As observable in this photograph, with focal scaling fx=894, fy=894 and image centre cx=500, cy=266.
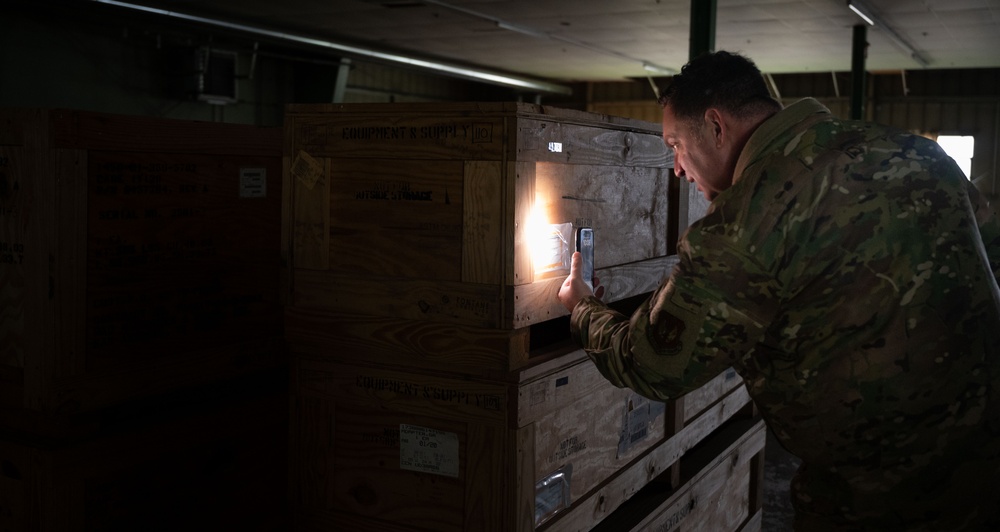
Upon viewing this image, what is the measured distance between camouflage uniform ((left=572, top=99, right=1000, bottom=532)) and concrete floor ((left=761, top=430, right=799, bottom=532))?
3.33 meters

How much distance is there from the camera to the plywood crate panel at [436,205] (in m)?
2.46

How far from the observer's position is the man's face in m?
2.54

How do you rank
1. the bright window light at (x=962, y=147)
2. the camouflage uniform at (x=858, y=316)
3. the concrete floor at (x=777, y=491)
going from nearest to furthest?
the camouflage uniform at (x=858, y=316) → the concrete floor at (x=777, y=491) → the bright window light at (x=962, y=147)

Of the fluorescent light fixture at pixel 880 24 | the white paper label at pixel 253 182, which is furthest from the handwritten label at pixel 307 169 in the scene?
the fluorescent light fixture at pixel 880 24

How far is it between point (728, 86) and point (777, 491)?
16.3 feet

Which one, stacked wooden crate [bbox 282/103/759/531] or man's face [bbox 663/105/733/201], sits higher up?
man's face [bbox 663/105/733/201]

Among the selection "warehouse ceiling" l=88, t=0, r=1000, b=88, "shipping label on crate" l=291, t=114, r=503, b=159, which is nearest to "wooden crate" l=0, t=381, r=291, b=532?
"shipping label on crate" l=291, t=114, r=503, b=159

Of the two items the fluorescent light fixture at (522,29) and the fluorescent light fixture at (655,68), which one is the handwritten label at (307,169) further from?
the fluorescent light fixture at (655,68)

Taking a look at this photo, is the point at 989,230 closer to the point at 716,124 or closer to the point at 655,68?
the point at 716,124

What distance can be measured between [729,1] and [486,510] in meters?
8.71

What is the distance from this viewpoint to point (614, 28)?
1212 centimetres

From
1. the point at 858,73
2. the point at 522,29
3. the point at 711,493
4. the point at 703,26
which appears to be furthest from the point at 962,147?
the point at 711,493

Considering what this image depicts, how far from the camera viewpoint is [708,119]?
2520 millimetres

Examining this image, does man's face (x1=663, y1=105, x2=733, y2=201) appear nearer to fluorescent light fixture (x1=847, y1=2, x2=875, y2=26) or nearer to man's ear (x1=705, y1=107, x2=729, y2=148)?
man's ear (x1=705, y1=107, x2=729, y2=148)
